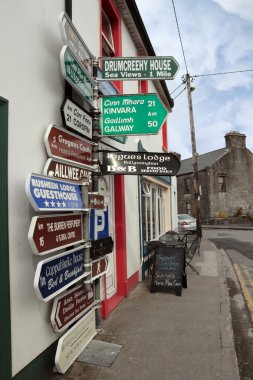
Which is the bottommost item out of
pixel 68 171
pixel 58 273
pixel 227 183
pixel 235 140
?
pixel 58 273

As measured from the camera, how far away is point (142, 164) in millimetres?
4242

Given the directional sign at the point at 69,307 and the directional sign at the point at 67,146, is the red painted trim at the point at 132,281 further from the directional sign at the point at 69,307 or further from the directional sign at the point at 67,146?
the directional sign at the point at 67,146

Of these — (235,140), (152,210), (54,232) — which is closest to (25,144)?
(54,232)

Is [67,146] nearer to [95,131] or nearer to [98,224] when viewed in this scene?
[95,131]

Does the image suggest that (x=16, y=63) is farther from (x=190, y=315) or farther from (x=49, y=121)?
(x=190, y=315)

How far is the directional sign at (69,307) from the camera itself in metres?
3.52

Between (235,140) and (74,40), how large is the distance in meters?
35.5

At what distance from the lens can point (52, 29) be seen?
3.88m

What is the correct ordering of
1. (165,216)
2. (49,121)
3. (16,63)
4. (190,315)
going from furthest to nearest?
(165,216) < (190,315) < (49,121) < (16,63)

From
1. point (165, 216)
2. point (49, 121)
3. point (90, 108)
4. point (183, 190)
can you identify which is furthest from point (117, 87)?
point (183, 190)

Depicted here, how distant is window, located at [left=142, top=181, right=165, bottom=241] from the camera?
29.7 feet

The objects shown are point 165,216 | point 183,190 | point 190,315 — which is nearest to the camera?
point 190,315

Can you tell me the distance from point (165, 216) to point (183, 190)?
2706 cm

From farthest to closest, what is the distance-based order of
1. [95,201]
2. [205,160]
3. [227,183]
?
[205,160], [227,183], [95,201]
